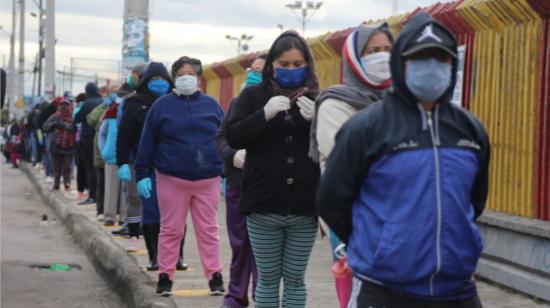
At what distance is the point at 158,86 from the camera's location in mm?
9094

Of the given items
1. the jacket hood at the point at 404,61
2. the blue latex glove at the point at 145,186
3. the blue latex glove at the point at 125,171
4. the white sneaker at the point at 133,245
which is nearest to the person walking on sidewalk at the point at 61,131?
the white sneaker at the point at 133,245

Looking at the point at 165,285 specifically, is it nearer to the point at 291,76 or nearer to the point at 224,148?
the point at 224,148

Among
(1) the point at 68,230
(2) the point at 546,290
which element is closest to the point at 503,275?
(2) the point at 546,290

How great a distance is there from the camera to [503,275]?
323 inches

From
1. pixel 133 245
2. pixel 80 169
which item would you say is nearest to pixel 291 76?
pixel 133 245

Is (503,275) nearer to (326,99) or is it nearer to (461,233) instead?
(326,99)

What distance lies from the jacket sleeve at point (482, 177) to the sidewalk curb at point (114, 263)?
151 inches

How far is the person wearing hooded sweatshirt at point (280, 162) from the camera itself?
557 cm

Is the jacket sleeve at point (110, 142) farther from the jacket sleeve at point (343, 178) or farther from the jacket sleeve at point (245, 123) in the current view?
the jacket sleeve at point (343, 178)

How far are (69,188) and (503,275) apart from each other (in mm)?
13380

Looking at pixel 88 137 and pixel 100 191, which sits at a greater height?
pixel 88 137

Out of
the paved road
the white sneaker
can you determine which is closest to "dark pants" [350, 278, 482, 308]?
the paved road

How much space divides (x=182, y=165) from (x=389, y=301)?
4.15 m

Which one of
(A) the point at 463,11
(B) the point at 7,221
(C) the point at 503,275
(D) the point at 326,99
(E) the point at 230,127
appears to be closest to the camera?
(D) the point at 326,99
